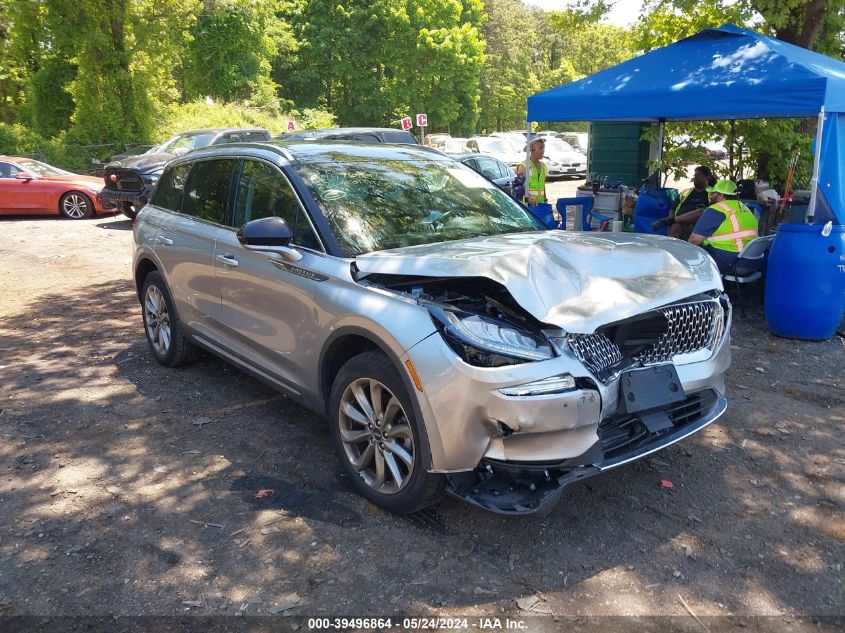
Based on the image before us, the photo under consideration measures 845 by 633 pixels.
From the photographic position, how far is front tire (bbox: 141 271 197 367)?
571 cm

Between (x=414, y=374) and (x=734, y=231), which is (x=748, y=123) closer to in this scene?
(x=734, y=231)

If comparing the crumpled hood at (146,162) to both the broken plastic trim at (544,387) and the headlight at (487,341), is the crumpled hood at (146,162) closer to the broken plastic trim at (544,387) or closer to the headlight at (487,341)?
the headlight at (487,341)

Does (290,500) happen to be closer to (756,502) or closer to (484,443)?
(484,443)

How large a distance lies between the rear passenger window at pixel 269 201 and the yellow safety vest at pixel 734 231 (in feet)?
15.4

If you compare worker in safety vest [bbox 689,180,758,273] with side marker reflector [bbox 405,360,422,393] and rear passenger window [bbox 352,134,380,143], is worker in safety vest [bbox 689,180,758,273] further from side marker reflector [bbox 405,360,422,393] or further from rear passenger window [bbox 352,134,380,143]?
rear passenger window [bbox 352,134,380,143]

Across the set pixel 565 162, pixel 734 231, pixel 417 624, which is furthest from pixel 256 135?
pixel 417 624

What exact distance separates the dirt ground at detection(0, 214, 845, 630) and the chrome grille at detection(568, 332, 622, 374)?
0.75m

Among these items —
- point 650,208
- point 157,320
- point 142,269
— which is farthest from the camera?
point 650,208

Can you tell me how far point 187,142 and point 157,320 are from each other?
1137cm

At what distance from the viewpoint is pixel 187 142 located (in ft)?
53.3

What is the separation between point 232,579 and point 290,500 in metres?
0.71

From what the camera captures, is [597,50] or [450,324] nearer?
[450,324]

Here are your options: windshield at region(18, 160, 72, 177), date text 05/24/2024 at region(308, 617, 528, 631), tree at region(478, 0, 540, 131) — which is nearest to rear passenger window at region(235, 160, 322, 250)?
date text 05/24/2024 at region(308, 617, 528, 631)

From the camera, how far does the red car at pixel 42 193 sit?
1606 centimetres
